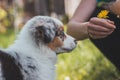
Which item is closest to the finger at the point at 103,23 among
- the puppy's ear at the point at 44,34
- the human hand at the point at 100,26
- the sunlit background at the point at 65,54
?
the human hand at the point at 100,26

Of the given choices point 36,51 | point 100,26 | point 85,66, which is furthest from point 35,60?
point 85,66

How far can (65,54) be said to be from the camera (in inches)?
204

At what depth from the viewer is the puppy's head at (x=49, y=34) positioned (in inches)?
112

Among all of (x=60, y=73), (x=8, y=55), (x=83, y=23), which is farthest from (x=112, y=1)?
(x=60, y=73)

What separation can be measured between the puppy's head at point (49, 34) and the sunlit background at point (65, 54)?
47.2 inches

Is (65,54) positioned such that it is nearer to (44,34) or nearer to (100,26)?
(100,26)

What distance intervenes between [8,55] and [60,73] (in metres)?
1.97

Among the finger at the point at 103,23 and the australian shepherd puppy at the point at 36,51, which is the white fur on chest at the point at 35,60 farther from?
the finger at the point at 103,23

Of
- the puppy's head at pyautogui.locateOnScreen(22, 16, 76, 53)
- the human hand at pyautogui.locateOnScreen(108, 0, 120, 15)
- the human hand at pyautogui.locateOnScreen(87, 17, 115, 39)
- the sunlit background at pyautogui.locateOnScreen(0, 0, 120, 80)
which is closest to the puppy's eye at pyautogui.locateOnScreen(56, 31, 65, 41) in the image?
the puppy's head at pyautogui.locateOnScreen(22, 16, 76, 53)

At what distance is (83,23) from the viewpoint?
3.34 meters

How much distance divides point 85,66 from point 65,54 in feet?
1.72

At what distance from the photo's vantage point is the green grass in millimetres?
4512

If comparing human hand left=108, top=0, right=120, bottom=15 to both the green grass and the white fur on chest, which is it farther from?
the green grass

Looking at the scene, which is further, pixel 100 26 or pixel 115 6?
pixel 115 6
